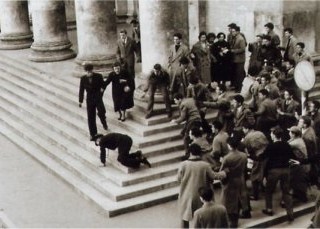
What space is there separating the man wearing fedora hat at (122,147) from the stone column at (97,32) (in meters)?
5.33

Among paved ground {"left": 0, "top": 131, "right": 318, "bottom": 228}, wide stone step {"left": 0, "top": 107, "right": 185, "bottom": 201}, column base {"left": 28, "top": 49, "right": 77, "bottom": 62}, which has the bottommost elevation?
paved ground {"left": 0, "top": 131, "right": 318, "bottom": 228}

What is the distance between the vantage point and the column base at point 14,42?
2375 cm

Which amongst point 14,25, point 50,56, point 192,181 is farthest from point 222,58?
point 14,25

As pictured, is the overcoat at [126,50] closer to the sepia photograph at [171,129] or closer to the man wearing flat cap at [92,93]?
the sepia photograph at [171,129]

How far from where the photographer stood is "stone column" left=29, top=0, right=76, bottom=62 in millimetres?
21109

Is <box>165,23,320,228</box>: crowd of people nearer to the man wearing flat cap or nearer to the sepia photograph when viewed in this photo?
the sepia photograph

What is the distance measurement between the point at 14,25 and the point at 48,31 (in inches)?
116

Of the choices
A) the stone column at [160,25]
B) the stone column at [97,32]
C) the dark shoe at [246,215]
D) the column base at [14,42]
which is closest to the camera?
the dark shoe at [246,215]

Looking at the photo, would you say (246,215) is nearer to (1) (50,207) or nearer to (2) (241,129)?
(2) (241,129)

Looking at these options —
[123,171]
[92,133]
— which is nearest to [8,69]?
[92,133]

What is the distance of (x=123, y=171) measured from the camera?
13672 millimetres

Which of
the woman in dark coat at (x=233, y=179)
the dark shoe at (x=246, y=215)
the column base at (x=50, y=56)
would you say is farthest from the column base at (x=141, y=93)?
the column base at (x=50, y=56)

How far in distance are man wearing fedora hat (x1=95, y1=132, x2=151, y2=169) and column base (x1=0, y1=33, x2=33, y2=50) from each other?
11169 millimetres

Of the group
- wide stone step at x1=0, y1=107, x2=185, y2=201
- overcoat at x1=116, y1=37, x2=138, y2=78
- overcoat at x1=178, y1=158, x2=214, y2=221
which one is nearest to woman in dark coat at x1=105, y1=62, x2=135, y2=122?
wide stone step at x1=0, y1=107, x2=185, y2=201
